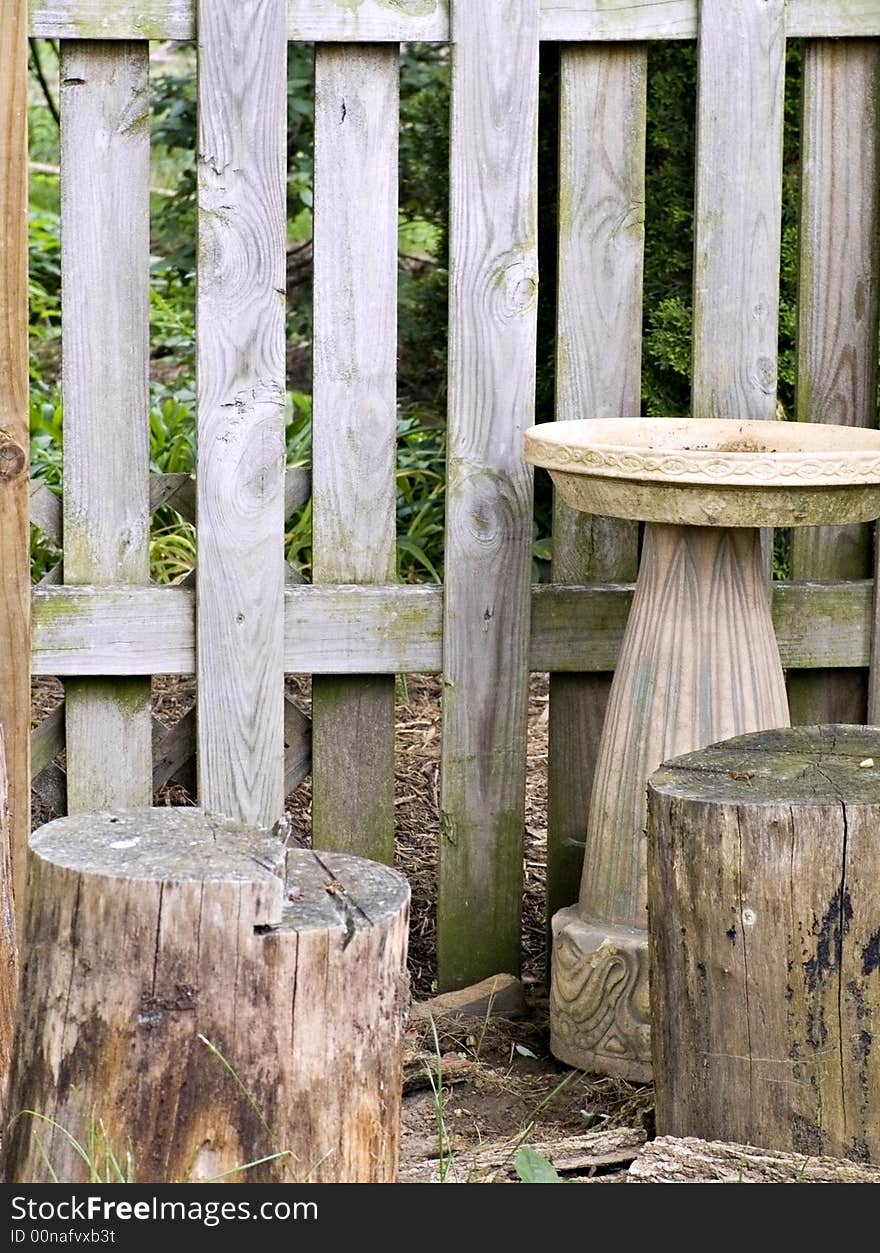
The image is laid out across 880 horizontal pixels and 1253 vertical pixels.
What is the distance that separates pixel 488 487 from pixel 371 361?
0.33m

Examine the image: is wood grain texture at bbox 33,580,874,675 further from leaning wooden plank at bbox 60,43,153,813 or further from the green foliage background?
the green foliage background

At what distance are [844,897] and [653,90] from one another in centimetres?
224

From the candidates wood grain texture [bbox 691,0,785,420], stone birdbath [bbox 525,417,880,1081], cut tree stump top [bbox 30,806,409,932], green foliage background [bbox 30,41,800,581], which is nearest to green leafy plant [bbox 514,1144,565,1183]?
cut tree stump top [bbox 30,806,409,932]

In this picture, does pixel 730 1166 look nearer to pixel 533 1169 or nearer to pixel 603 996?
pixel 533 1169

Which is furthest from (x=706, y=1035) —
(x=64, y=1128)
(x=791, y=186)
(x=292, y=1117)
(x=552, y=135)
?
(x=552, y=135)

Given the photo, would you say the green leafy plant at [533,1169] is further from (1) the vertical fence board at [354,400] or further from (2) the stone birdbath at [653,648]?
(1) the vertical fence board at [354,400]

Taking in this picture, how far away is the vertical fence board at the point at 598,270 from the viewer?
328cm

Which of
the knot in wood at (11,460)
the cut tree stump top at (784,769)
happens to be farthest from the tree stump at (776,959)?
the knot in wood at (11,460)

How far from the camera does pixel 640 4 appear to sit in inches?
127

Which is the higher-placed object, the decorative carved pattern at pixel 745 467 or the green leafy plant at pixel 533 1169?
the decorative carved pattern at pixel 745 467

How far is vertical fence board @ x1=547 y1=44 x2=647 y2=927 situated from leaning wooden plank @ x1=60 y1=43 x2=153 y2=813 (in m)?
0.80

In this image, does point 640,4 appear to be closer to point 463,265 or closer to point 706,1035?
point 463,265

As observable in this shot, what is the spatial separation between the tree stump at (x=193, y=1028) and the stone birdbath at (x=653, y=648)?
104 centimetres

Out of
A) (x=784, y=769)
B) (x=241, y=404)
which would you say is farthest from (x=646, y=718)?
(x=241, y=404)
